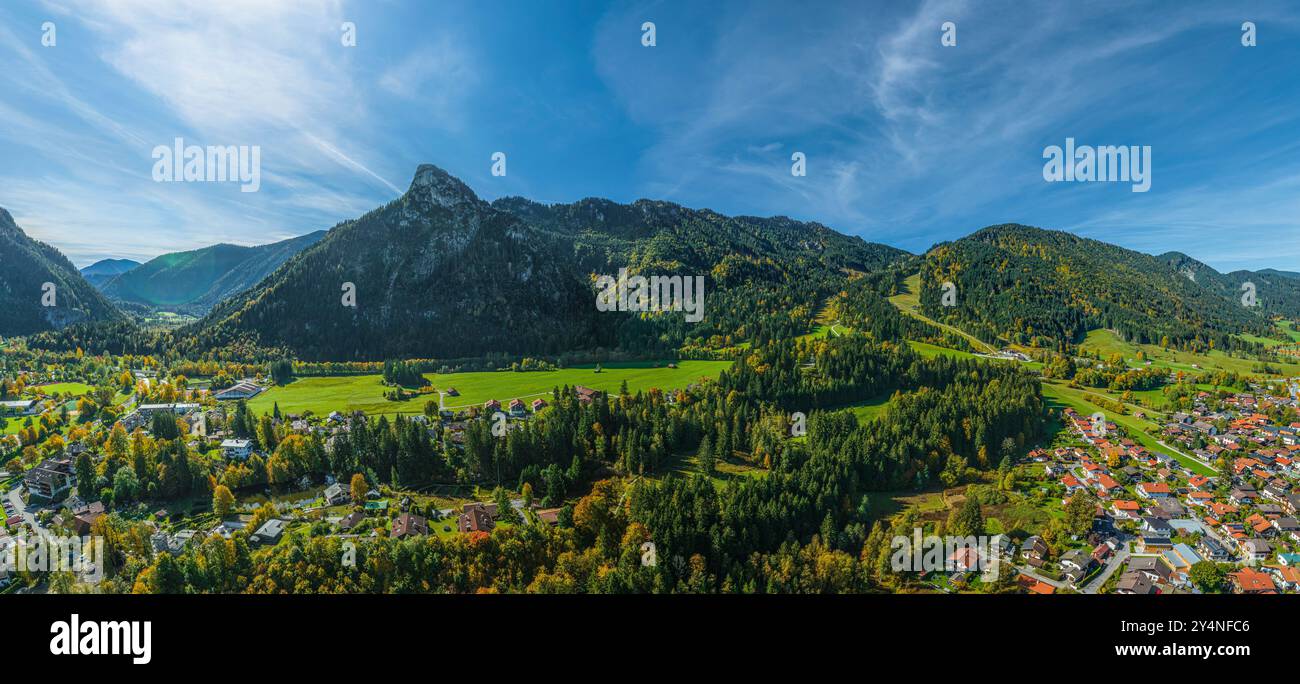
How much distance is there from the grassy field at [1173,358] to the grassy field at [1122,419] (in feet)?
94.0

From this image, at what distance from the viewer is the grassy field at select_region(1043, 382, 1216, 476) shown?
144 feet

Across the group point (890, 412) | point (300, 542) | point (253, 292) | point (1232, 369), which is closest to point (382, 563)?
point (300, 542)

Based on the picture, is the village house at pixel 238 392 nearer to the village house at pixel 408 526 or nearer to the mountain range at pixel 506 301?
the mountain range at pixel 506 301

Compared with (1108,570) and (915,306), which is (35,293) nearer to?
(1108,570)

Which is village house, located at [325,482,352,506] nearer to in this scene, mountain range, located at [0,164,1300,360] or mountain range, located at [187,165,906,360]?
mountain range, located at [0,164,1300,360]

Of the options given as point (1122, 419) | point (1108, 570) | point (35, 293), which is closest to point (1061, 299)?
point (1122, 419)

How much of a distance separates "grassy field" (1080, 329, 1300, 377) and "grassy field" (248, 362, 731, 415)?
79886mm

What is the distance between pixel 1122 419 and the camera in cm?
5584

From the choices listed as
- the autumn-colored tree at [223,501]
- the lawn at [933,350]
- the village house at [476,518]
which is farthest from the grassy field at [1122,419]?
the autumn-colored tree at [223,501]

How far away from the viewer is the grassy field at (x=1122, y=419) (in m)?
44.0

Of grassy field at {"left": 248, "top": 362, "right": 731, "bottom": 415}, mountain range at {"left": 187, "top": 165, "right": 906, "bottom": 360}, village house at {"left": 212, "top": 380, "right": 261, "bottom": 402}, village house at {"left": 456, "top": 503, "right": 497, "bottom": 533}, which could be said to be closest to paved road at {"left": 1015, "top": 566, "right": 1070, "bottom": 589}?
village house at {"left": 456, "top": 503, "right": 497, "bottom": 533}

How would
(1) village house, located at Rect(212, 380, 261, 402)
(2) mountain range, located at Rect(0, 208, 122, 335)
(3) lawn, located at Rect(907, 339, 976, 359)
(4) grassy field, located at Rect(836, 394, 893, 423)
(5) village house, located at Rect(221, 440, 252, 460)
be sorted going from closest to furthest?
(5) village house, located at Rect(221, 440, 252, 460) < (4) grassy field, located at Rect(836, 394, 893, 423) < (1) village house, located at Rect(212, 380, 261, 402) < (3) lawn, located at Rect(907, 339, 976, 359) < (2) mountain range, located at Rect(0, 208, 122, 335)
